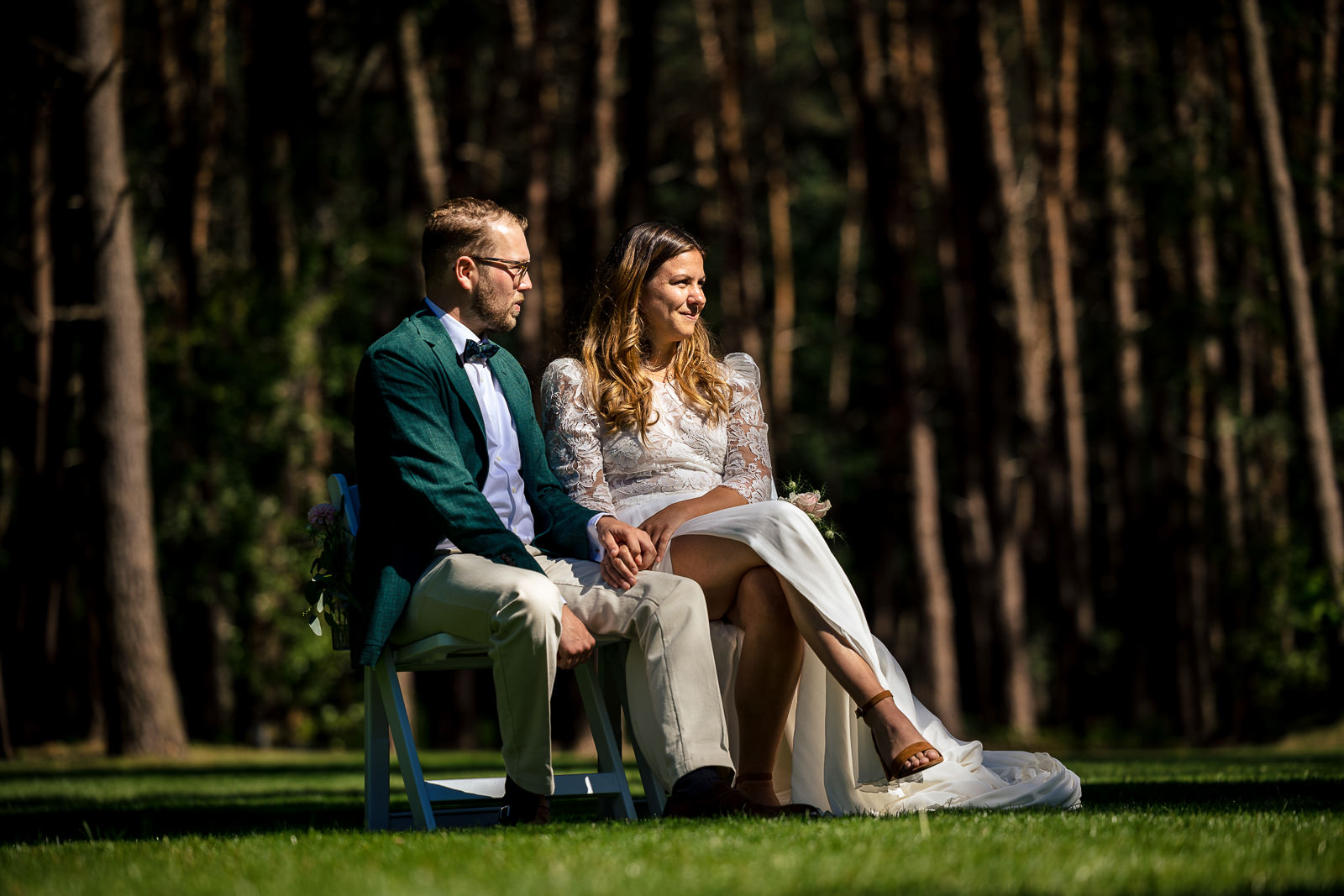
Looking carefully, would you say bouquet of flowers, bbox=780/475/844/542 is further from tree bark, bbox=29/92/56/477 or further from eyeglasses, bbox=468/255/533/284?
tree bark, bbox=29/92/56/477

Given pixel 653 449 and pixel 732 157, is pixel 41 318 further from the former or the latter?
pixel 732 157

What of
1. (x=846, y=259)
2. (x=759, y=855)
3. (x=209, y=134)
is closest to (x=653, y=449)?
(x=759, y=855)

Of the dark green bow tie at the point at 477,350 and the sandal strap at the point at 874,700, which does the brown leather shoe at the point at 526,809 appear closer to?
the sandal strap at the point at 874,700

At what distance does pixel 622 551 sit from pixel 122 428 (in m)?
8.18

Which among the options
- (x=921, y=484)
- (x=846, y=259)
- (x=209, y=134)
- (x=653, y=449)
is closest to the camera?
(x=653, y=449)

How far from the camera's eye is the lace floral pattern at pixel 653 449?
16.0 feet

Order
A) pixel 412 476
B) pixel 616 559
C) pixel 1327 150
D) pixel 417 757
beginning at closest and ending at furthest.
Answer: pixel 412 476, pixel 616 559, pixel 417 757, pixel 1327 150

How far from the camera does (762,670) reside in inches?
178

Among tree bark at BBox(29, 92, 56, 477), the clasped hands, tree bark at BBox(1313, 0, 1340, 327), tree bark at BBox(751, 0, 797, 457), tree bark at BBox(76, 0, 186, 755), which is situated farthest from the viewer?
tree bark at BBox(751, 0, 797, 457)

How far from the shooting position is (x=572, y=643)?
4148mm

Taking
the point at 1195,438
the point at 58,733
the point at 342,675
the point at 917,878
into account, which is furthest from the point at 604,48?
the point at 917,878

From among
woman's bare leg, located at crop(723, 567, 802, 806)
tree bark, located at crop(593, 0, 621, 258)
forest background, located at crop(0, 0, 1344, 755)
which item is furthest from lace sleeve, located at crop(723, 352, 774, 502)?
tree bark, located at crop(593, 0, 621, 258)

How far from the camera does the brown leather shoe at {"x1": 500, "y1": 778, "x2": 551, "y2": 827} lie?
4.20 metres

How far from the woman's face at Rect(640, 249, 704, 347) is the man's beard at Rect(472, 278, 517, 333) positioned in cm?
55
